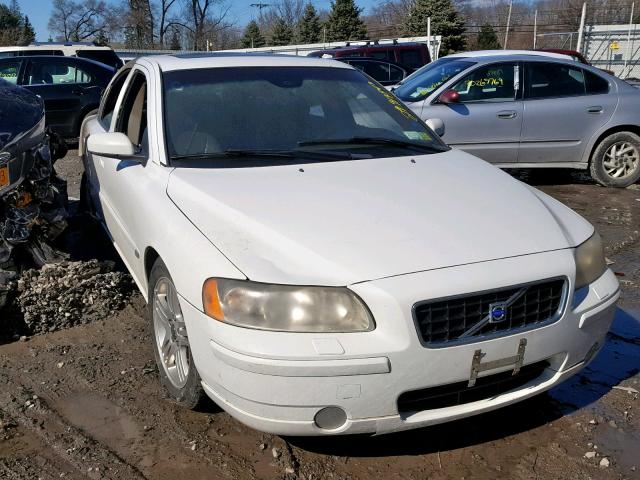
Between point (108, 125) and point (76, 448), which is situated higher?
point (108, 125)

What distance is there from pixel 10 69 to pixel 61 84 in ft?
3.14

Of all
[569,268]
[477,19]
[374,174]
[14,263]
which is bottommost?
[14,263]

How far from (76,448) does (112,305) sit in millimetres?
1483

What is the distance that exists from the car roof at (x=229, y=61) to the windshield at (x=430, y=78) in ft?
13.1

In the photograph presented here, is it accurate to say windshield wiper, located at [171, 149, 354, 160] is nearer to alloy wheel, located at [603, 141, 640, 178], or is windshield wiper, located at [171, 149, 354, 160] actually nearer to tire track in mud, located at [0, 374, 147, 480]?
tire track in mud, located at [0, 374, 147, 480]

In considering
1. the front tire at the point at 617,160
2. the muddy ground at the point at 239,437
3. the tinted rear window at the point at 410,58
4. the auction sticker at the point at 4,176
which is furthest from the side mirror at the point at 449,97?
the tinted rear window at the point at 410,58

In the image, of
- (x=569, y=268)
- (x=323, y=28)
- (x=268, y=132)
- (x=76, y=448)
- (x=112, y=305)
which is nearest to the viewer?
(x=569, y=268)

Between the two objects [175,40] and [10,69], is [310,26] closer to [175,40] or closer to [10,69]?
[175,40]

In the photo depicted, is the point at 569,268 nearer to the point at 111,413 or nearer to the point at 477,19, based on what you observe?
the point at 111,413

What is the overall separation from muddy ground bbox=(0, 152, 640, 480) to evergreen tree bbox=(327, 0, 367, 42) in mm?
48585

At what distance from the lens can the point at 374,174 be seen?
3.21 metres

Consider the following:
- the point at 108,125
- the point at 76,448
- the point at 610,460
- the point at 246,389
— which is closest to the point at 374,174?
the point at 246,389

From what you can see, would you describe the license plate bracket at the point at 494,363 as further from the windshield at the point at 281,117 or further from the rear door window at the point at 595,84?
the rear door window at the point at 595,84

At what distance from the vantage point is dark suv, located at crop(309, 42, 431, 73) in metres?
16.6
